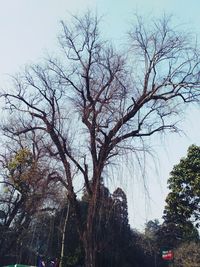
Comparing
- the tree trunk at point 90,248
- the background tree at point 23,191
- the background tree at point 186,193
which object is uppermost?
the background tree at point 186,193

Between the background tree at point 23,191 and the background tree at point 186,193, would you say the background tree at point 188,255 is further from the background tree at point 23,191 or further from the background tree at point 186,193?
the background tree at point 23,191

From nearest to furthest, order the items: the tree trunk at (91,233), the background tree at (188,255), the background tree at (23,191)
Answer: the tree trunk at (91,233) → the background tree at (23,191) → the background tree at (188,255)

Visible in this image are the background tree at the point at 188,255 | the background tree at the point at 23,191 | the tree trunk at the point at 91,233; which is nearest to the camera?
the tree trunk at the point at 91,233

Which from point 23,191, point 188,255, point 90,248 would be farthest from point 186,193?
point 90,248

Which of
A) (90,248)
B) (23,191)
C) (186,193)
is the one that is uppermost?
(186,193)

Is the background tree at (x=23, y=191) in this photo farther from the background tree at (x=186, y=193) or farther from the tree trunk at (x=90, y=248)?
the background tree at (x=186, y=193)

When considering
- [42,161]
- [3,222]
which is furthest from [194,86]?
[3,222]

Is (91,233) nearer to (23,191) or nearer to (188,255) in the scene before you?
(23,191)

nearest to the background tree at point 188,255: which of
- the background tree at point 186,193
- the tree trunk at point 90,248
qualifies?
the background tree at point 186,193

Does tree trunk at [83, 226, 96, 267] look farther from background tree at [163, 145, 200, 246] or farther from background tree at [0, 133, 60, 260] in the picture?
background tree at [163, 145, 200, 246]

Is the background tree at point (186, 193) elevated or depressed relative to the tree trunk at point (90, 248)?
elevated

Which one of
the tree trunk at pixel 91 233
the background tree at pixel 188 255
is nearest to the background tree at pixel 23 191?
the tree trunk at pixel 91 233

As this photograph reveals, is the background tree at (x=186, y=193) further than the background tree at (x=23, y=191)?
Yes

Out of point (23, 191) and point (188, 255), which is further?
point (188, 255)
